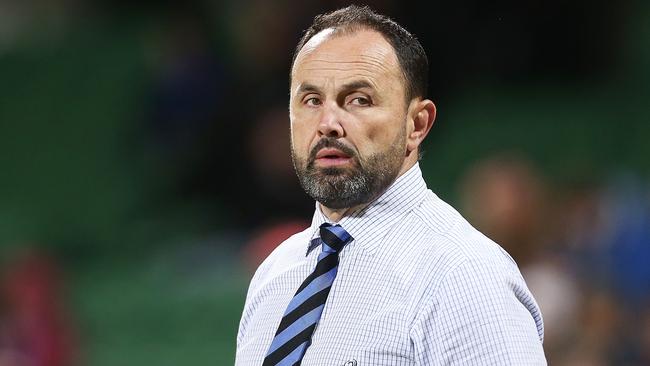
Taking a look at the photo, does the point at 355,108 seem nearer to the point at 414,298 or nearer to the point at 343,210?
the point at 343,210

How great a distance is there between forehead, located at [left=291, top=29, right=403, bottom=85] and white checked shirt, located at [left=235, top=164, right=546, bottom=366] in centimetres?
20

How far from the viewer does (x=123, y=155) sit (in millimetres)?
7355

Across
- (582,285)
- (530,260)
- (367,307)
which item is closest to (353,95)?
(367,307)

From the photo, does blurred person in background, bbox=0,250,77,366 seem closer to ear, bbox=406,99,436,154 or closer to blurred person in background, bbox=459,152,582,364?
blurred person in background, bbox=459,152,582,364

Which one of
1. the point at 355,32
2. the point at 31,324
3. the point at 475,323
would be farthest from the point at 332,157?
the point at 31,324

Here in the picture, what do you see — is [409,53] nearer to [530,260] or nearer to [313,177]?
[313,177]

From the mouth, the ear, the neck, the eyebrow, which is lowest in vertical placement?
the neck

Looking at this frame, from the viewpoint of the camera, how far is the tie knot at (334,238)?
2.30 meters

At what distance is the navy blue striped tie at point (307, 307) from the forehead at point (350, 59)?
0.27 m

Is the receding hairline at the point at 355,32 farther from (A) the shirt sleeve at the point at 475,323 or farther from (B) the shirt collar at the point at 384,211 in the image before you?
(A) the shirt sleeve at the point at 475,323

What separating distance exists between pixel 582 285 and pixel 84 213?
11.6ft

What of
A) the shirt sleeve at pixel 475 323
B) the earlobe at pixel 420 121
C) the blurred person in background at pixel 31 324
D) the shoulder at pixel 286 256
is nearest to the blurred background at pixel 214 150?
the blurred person in background at pixel 31 324

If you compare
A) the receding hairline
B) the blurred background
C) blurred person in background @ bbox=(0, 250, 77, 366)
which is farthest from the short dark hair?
blurred person in background @ bbox=(0, 250, 77, 366)

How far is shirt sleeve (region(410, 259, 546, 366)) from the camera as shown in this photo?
2047 millimetres
